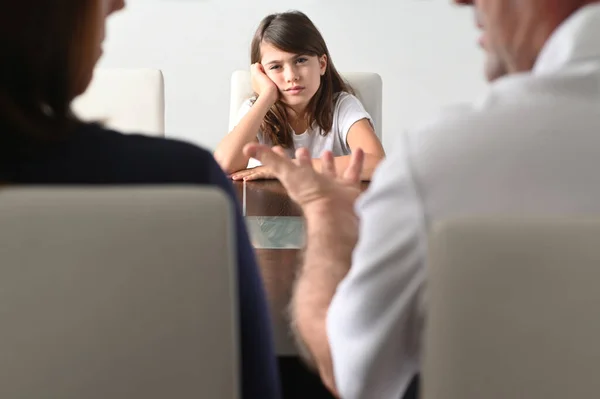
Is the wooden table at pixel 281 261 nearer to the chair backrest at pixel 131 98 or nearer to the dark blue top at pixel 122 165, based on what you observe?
the dark blue top at pixel 122 165

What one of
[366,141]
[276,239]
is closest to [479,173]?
[276,239]

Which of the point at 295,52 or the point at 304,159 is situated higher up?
the point at 295,52

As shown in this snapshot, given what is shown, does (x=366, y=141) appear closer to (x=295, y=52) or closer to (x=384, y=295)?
(x=295, y=52)

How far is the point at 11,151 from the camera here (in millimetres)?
885

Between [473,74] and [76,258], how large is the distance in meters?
4.28

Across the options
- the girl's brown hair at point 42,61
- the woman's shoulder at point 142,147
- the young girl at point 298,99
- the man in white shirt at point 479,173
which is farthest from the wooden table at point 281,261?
the young girl at point 298,99

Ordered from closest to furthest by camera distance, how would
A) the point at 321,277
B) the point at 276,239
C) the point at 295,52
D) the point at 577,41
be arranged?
1. the point at 577,41
2. the point at 321,277
3. the point at 276,239
4. the point at 295,52

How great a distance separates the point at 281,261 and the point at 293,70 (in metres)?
1.55

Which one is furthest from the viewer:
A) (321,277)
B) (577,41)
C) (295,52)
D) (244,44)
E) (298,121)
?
(244,44)

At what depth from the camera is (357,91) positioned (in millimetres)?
2971

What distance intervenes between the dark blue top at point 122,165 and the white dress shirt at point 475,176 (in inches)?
5.6

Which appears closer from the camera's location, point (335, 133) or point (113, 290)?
point (113, 290)

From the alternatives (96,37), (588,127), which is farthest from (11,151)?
(588,127)

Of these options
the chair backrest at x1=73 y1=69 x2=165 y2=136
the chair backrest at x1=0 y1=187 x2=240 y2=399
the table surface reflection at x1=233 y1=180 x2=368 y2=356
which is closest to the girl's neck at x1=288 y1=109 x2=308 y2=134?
the chair backrest at x1=73 y1=69 x2=165 y2=136
